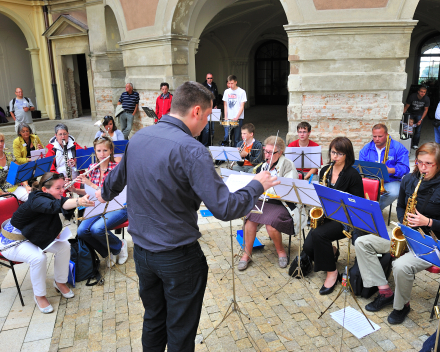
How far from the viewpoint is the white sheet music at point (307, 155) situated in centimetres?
525

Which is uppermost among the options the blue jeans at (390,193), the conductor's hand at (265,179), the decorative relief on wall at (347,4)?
the decorative relief on wall at (347,4)

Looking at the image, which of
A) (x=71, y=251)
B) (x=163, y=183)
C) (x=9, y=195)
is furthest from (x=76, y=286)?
(x=163, y=183)

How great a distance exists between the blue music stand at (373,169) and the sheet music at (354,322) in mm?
1864

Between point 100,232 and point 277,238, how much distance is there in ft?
6.57

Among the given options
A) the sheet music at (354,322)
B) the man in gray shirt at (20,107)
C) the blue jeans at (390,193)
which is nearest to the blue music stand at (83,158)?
the sheet music at (354,322)

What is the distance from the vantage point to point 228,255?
4699mm

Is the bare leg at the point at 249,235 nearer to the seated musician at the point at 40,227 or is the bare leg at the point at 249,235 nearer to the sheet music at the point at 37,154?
the seated musician at the point at 40,227

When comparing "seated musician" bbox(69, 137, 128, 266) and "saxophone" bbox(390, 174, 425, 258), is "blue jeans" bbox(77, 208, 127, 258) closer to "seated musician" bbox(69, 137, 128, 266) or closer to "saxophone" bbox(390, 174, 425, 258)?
"seated musician" bbox(69, 137, 128, 266)

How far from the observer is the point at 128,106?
10516 mm

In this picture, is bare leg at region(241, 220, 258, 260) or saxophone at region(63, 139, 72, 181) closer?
bare leg at region(241, 220, 258, 260)

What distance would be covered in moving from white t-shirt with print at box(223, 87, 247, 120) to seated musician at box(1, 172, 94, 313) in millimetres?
5726

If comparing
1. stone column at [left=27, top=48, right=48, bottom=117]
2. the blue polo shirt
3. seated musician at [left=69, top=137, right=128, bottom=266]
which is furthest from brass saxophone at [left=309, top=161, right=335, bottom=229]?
stone column at [left=27, top=48, right=48, bottom=117]

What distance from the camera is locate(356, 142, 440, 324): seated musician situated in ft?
10.9

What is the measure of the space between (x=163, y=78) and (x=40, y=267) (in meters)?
6.97
